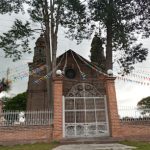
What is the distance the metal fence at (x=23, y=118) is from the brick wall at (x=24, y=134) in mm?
239

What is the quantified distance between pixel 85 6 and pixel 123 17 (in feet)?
9.29

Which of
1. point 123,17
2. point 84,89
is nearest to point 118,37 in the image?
point 123,17

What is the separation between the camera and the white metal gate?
14.3 m

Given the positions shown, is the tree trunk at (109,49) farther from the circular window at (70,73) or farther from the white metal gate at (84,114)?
the circular window at (70,73)

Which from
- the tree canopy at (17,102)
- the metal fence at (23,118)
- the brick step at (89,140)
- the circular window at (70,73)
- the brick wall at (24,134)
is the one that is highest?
the circular window at (70,73)

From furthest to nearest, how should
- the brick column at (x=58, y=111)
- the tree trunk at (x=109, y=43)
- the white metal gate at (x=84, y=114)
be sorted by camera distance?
1. the tree trunk at (x=109, y=43)
2. the white metal gate at (x=84, y=114)
3. the brick column at (x=58, y=111)

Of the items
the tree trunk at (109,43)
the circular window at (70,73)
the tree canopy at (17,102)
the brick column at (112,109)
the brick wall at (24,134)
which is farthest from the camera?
the tree canopy at (17,102)

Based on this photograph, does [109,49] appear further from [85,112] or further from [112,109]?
[85,112]

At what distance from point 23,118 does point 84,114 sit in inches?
133

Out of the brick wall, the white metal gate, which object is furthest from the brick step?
the brick wall

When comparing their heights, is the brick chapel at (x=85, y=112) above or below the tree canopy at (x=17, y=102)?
below

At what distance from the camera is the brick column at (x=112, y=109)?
14.1 m

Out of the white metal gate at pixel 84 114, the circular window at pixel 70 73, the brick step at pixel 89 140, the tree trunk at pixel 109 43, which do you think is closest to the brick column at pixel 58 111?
the white metal gate at pixel 84 114

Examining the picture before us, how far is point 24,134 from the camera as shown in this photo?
13672mm
